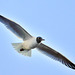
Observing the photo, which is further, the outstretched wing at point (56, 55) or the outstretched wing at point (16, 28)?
the outstretched wing at point (56, 55)

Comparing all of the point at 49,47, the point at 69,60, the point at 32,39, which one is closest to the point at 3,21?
the point at 32,39

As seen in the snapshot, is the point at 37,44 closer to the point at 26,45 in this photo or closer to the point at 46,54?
the point at 26,45

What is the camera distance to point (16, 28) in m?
10.5

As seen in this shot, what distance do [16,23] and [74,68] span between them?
8.80ft

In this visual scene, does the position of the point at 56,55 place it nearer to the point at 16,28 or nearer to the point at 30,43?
the point at 30,43

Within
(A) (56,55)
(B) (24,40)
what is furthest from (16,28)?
(A) (56,55)

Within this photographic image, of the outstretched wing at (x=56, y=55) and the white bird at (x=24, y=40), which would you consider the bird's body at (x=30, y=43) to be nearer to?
the white bird at (x=24, y=40)

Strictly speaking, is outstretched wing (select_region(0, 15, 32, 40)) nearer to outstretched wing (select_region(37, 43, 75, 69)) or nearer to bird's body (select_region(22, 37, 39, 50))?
bird's body (select_region(22, 37, 39, 50))

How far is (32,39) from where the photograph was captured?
10.3m

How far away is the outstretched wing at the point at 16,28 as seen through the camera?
10.2 m

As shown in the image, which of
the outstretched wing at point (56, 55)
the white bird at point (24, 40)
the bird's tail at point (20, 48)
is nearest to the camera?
the white bird at point (24, 40)

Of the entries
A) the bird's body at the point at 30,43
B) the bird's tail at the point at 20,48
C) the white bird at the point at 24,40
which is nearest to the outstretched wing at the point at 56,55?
the white bird at the point at 24,40

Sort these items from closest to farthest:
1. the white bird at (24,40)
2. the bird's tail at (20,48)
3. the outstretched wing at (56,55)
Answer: the white bird at (24,40), the bird's tail at (20,48), the outstretched wing at (56,55)

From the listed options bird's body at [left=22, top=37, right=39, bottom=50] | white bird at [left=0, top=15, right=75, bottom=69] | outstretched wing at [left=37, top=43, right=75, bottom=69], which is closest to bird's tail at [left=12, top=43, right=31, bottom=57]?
white bird at [left=0, top=15, right=75, bottom=69]
